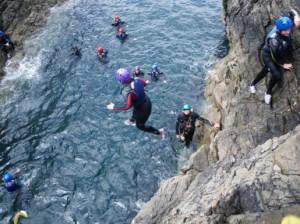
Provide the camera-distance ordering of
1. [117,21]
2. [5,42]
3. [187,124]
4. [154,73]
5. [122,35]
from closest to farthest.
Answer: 1. [187,124]
2. [154,73]
3. [5,42]
4. [122,35]
5. [117,21]

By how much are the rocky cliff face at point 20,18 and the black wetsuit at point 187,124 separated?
18412 mm

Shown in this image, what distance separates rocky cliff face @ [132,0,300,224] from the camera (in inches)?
385

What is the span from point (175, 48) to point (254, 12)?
10786 mm

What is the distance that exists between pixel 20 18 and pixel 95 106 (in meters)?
15.5

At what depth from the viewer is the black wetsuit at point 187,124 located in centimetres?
1917

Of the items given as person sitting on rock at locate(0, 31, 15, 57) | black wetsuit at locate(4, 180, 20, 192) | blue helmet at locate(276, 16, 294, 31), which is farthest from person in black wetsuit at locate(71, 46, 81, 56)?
blue helmet at locate(276, 16, 294, 31)

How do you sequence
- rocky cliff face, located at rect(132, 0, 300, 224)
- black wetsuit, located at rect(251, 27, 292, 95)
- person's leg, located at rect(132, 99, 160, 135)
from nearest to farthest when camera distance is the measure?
1. rocky cliff face, located at rect(132, 0, 300, 224)
2. black wetsuit, located at rect(251, 27, 292, 95)
3. person's leg, located at rect(132, 99, 160, 135)

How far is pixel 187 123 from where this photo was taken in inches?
773

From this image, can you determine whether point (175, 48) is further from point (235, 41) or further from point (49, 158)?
point (49, 158)

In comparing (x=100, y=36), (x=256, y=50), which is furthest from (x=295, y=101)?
(x=100, y=36)

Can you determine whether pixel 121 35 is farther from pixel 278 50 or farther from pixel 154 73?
pixel 278 50

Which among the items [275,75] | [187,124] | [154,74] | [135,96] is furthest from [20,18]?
[275,75]

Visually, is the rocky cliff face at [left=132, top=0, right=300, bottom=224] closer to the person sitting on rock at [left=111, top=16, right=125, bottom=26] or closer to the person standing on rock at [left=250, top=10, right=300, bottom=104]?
the person standing on rock at [left=250, top=10, right=300, bottom=104]

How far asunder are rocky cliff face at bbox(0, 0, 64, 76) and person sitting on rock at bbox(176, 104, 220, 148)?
18.4m
